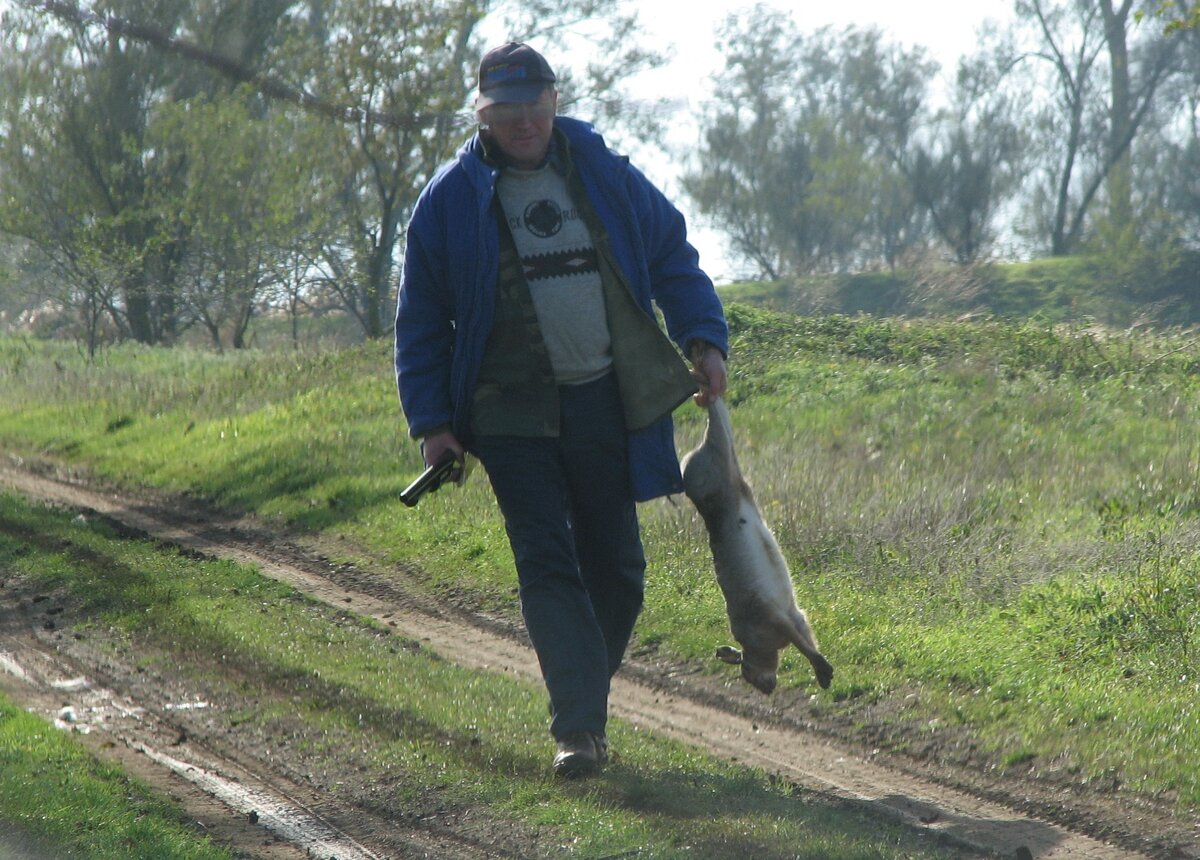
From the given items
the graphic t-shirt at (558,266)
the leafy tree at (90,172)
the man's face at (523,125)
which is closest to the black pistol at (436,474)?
the graphic t-shirt at (558,266)

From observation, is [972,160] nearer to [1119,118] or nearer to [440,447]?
[1119,118]

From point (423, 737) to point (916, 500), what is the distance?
12.6 feet

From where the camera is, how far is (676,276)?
484cm

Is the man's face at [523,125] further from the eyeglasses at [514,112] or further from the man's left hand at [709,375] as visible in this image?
the man's left hand at [709,375]

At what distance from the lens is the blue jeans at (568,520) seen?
177 inches

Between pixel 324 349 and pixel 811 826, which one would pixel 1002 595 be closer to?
pixel 811 826

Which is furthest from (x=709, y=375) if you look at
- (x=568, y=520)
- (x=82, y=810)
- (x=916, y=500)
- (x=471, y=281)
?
(x=916, y=500)

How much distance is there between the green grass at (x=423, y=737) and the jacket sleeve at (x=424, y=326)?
1.11m

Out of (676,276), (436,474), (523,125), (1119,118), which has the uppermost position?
(1119,118)

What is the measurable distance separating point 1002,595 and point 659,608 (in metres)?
1.66

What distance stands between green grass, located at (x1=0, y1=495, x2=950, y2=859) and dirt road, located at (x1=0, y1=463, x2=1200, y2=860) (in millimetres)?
175

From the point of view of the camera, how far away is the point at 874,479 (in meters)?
8.87

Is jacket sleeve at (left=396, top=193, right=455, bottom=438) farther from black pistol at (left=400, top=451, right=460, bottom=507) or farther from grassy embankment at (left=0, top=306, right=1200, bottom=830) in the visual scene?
grassy embankment at (left=0, top=306, right=1200, bottom=830)

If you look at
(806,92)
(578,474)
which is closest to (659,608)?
(578,474)
